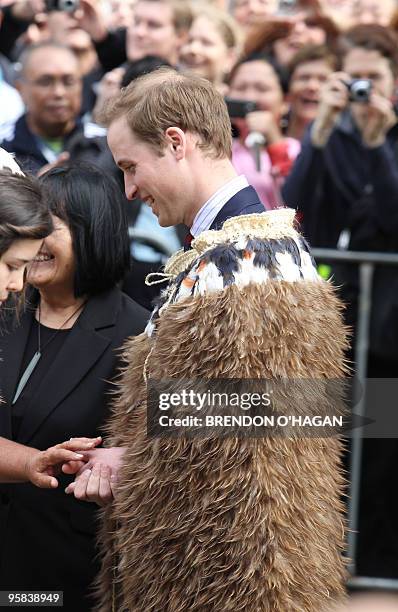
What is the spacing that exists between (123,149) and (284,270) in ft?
1.84

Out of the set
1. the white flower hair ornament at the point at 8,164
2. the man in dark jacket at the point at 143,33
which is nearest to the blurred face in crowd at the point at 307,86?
the man in dark jacket at the point at 143,33

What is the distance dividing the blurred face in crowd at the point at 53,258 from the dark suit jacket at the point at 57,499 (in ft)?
0.75

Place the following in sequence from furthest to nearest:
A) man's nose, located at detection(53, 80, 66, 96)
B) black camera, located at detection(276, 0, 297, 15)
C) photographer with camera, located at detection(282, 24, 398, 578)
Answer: black camera, located at detection(276, 0, 297, 15) < man's nose, located at detection(53, 80, 66, 96) < photographer with camera, located at detection(282, 24, 398, 578)

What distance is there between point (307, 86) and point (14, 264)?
3.54m

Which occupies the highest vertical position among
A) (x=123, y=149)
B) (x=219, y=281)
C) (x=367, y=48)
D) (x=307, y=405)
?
(x=367, y=48)

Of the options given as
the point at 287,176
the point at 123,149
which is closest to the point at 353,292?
the point at 287,176

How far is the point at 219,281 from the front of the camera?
261cm

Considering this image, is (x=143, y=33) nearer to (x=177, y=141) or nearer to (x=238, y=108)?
(x=238, y=108)

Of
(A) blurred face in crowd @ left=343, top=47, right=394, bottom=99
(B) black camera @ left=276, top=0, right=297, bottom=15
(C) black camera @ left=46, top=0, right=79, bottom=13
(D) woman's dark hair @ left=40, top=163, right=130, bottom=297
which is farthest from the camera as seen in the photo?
(B) black camera @ left=276, top=0, right=297, bottom=15

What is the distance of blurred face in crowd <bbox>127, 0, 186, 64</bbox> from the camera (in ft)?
20.4

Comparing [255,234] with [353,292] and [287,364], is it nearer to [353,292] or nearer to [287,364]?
[287,364]

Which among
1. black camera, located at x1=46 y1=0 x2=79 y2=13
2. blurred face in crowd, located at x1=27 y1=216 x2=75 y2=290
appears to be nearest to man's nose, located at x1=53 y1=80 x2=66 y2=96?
black camera, located at x1=46 y1=0 x2=79 y2=13

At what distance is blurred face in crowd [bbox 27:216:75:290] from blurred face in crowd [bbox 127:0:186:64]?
301 cm

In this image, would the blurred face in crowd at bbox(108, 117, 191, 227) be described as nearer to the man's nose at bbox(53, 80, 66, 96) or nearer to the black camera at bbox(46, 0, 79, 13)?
the man's nose at bbox(53, 80, 66, 96)
